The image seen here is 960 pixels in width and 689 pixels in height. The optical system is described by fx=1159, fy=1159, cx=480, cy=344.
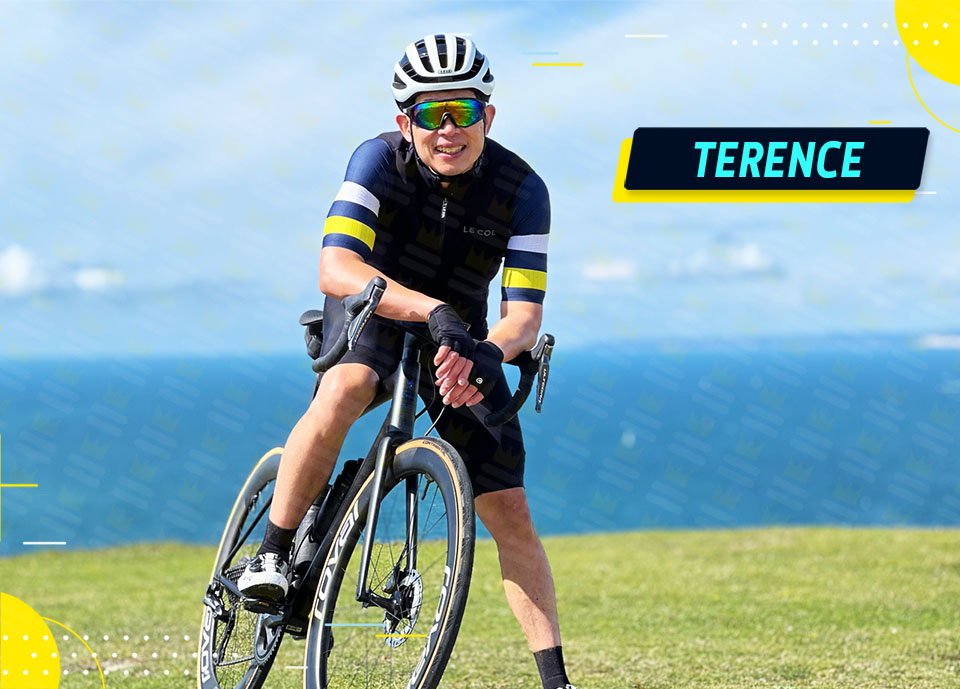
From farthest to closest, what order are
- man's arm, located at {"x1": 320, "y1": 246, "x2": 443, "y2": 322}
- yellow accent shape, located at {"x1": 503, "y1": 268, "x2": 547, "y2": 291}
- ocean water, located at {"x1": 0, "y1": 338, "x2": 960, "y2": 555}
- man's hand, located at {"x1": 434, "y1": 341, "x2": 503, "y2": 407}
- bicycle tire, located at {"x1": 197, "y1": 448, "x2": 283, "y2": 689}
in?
ocean water, located at {"x1": 0, "y1": 338, "x2": 960, "y2": 555} → bicycle tire, located at {"x1": 197, "y1": 448, "x2": 283, "y2": 689} → yellow accent shape, located at {"x1": 503, "y1": 268, "x2": 547, "y2": 291} → man's arm, located at {"x1": 320, "y1": 246, "x2": 443, "y2": 322} → man's hand, located at {"x1": 434, "y1": 341, "x2": 503, "y2": 407}

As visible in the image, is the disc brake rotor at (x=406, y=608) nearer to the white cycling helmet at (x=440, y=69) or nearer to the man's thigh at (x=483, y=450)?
the man's thigh at (x=483, y=450)

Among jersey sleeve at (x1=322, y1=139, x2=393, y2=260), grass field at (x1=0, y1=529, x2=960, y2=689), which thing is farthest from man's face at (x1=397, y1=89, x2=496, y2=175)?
grass field at (x1=0, y1=529, x2=960, y2=689)

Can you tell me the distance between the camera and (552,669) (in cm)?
468

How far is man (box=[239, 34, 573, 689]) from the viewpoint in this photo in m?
4.49

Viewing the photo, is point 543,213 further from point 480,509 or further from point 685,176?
point 685,176

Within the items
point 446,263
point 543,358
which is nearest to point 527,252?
point 446,263

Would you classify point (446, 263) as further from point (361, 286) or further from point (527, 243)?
point (361, 286)

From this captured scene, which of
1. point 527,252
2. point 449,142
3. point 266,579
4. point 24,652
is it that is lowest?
point 24,652

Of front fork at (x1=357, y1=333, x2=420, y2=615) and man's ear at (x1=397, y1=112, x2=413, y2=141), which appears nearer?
front fork at (x1=357, y1=333, x2=420, y2=615)

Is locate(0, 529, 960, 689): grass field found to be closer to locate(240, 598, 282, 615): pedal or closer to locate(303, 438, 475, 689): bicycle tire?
locate(240, 598, 282, 615): pedal

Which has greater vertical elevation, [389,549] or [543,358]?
[543,358]

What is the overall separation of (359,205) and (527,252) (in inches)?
27.6

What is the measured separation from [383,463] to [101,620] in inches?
251

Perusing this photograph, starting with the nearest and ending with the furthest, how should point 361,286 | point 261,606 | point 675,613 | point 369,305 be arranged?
point 369,305
point 361,286
point 261,606
point 675,613
